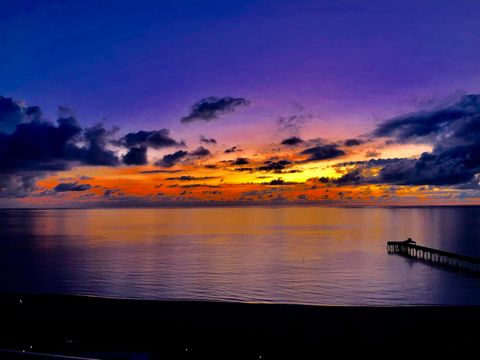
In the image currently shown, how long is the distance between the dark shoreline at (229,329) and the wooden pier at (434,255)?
31609mm

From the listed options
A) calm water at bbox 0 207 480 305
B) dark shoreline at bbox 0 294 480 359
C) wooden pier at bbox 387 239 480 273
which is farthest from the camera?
wooden pier at bbox 387 239 480 273

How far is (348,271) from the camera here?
55969mm

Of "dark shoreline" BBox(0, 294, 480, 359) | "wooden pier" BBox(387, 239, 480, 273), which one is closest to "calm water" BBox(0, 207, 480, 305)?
"wooden pier" BBox(387, 239, 480, 273)

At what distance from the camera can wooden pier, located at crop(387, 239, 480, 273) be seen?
5740cm

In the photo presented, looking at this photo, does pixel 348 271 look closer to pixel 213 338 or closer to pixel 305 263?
pixel 305 263

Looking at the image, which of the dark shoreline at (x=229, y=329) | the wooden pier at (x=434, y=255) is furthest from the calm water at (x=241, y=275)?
the dark shoreline at (x=229, y=329)

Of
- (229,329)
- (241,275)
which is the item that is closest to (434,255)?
(241,275)

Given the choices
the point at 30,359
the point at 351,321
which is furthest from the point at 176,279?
the point at 30,359

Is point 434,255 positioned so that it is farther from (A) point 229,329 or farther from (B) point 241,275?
(A) point 229,329

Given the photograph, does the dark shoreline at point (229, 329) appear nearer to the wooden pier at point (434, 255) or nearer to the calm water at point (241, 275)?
the calm water at point (241, 275)

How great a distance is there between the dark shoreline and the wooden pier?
31609mm

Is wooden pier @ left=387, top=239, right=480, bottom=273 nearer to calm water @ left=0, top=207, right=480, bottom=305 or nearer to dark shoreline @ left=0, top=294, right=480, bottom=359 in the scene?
calm water @ left=0, top=207, right=480, bottom=305

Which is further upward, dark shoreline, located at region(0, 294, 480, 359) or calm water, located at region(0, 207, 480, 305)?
dark shoreline, located at region(0, 294, 480, 359)

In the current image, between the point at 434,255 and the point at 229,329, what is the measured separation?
54.3 m
